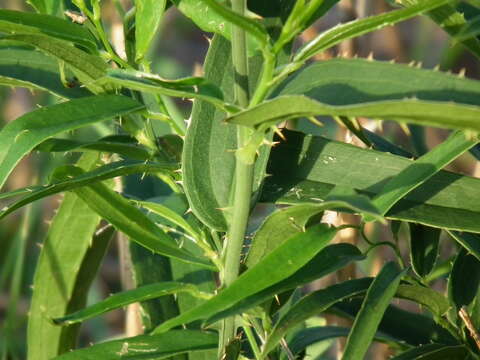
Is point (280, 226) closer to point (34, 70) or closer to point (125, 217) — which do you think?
point (125, 217)

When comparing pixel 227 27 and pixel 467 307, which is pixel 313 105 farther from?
pixel 467 307

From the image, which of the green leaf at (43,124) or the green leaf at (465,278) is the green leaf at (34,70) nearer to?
the green leaf at (43,124)

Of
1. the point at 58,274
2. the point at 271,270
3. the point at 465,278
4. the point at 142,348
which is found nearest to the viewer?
the point at 271,270

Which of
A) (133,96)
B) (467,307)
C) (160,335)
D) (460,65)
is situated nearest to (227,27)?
(133,96)

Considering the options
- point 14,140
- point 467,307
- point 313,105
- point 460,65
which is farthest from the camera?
point 460,65

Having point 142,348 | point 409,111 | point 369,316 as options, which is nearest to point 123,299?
point 142,348

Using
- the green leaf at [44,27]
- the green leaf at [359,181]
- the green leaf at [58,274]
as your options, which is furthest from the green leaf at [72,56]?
the green leaf at [58,274]

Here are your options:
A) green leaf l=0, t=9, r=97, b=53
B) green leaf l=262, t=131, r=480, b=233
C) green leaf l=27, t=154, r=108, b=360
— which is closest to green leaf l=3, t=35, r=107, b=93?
green leaf l=0, t=9, r=97, b=53

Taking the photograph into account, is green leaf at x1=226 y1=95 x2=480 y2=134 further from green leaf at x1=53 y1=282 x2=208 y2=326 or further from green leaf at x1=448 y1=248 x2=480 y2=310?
green leaf at x1=448 y1=248 x2=480 y2=310
